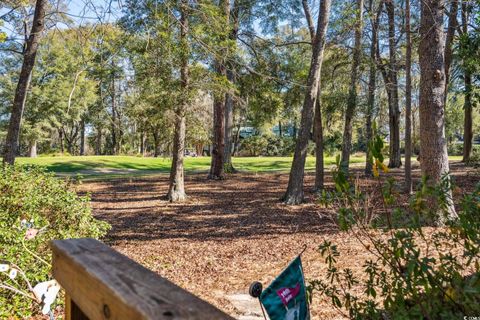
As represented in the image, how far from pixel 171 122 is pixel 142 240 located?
11.8 ft

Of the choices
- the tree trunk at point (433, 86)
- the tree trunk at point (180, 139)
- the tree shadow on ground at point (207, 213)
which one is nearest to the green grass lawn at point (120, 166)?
the tree shadow on ground at point (207, 213)

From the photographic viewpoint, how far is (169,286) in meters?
0.94

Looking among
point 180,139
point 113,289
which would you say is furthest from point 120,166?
point 113,289

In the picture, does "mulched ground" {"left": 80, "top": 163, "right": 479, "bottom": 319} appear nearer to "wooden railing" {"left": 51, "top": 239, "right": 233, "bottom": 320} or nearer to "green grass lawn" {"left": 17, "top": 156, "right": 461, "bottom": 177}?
"wooden railing" {"left": 51, "top": 239, "right": 233, "bottom": 320}

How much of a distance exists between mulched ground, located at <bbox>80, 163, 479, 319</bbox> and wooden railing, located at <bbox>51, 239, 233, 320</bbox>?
302cm

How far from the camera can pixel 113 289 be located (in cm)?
94

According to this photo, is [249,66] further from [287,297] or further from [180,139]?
[287,297]

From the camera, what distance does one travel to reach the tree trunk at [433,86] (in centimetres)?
627

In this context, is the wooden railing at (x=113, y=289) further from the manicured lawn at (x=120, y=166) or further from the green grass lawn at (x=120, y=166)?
the manicured lawn at (x=120, y=166)

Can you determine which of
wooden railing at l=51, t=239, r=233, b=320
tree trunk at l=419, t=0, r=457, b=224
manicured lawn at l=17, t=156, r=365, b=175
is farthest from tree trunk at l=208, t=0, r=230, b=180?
wooden railing at l=51, t=239, r=233, b=320

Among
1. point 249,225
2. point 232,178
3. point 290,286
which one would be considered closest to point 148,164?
point 232,178

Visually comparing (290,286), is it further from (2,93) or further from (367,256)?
(2,93)

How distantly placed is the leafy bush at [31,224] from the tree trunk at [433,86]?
523 cm

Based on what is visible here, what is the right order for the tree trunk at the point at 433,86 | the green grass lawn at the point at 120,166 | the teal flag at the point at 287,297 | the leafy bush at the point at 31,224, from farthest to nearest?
the green grass lawn at the point at 120,166 → the tree trunk at the point at 433,86 → the leafy bush at the point at 31,224 → the teal flag at the point at 287,297
